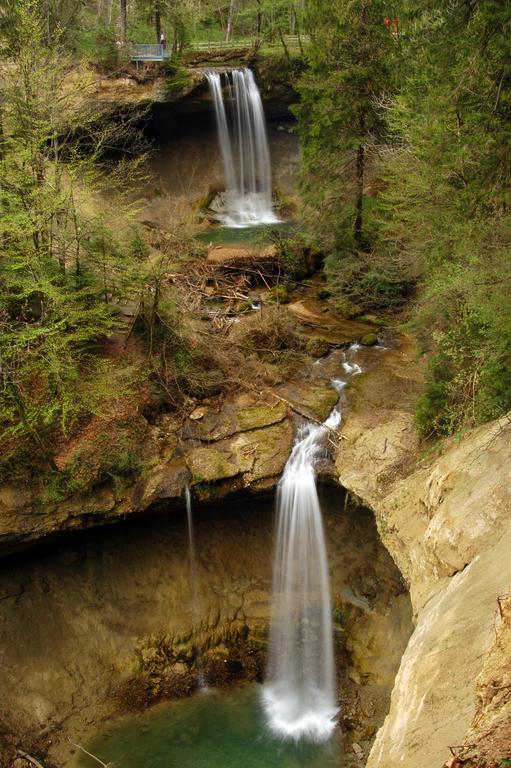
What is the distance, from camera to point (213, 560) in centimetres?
1259

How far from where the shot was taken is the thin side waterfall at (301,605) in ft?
37.3

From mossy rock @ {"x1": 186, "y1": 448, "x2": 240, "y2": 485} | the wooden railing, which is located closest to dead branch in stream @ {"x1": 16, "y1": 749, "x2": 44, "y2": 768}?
mossy rock @ {"x1": 186, "y1": 448, "x2": 240, "y2": 485}

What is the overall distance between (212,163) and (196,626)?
21.5 metres

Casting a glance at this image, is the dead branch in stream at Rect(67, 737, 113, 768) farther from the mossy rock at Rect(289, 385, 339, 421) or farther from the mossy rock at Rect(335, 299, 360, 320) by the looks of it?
the mossy rock at Rect(335, 299, 360, 320)

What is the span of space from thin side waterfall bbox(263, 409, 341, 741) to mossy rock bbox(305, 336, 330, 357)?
8.12 ft

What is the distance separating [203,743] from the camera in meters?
10.4

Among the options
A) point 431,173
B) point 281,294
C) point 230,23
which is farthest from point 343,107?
point 230,23

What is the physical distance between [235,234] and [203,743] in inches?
701

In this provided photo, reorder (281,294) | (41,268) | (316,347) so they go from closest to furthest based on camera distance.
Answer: (41,268) < (316,347) < (281,294)

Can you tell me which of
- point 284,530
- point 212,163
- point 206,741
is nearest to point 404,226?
point 284,530

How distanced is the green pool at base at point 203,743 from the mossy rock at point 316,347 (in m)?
7.87

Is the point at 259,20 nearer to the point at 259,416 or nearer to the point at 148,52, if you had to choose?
the point at 148,52

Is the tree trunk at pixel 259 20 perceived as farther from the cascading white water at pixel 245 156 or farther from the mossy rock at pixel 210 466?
the mossy rock at pixel 210 466

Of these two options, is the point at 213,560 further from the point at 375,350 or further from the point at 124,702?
the point at 375,350
